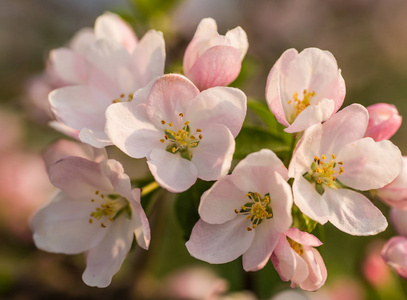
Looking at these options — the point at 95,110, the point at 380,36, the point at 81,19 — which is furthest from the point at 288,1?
the point at 95,110

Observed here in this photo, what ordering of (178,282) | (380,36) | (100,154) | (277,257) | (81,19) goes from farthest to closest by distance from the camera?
(81,19) < (380,36) < (178,282) < (100,154) < (277,257)

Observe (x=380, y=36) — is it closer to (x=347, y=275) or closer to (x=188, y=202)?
(x=347, y=275)

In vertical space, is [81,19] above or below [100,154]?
below

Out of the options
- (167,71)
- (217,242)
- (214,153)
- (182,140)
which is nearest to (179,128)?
(182,140)

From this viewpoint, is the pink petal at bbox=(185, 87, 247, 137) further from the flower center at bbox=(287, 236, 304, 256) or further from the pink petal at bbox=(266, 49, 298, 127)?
the flower center at bbox=(287, 236, 304, 256)

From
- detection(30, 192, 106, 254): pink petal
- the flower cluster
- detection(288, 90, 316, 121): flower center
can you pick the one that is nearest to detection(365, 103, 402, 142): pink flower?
the flower cluster

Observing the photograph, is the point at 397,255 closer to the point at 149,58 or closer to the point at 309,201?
the point at 309,201
